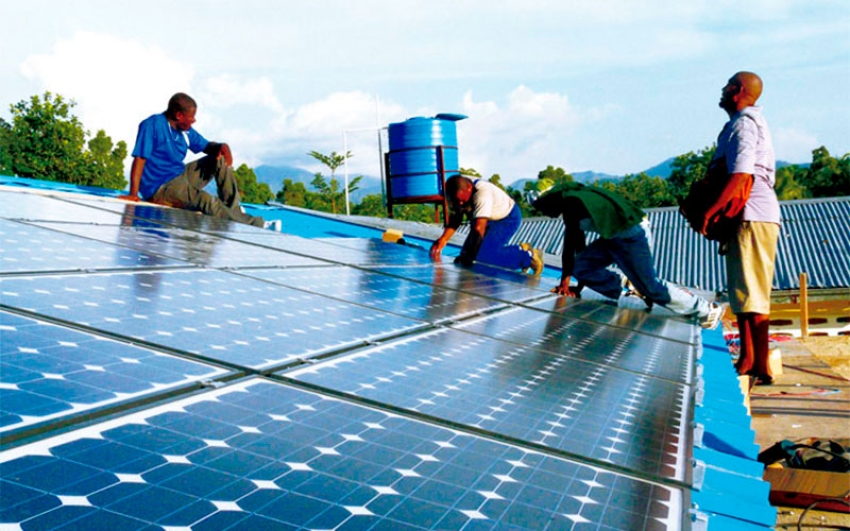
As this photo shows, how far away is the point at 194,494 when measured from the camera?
3.84ft

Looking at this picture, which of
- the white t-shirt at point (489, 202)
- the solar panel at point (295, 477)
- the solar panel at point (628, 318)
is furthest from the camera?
the white t-shirt at point (489, 202)

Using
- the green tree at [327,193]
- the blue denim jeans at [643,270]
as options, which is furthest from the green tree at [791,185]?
the blue denim jeans at [643,270]

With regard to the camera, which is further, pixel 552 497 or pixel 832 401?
pixel 832 401

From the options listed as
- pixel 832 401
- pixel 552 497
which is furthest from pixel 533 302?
pixel 832 401

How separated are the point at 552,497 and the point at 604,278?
6.17 meters

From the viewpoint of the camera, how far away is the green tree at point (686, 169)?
45622 mm

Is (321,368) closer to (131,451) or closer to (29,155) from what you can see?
(131,451)

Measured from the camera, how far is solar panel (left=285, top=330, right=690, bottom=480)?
2016 millimetres

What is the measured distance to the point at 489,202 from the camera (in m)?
8.25

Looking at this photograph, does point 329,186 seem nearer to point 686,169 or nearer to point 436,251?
point 686,169

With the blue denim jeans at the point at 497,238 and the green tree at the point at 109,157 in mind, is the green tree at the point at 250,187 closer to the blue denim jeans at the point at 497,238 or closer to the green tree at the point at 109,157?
the green tree at the point at 109,157

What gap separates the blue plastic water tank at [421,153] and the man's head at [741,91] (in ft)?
36.2

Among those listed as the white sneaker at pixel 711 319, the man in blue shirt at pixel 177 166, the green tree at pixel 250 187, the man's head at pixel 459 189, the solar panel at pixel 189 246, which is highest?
the green tree at pixel 250 187

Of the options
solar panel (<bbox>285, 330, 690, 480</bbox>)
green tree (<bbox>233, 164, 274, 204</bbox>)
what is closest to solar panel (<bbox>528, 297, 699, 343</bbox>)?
solar panel (<bbox>285, 330, 690, 480</bbox>)
